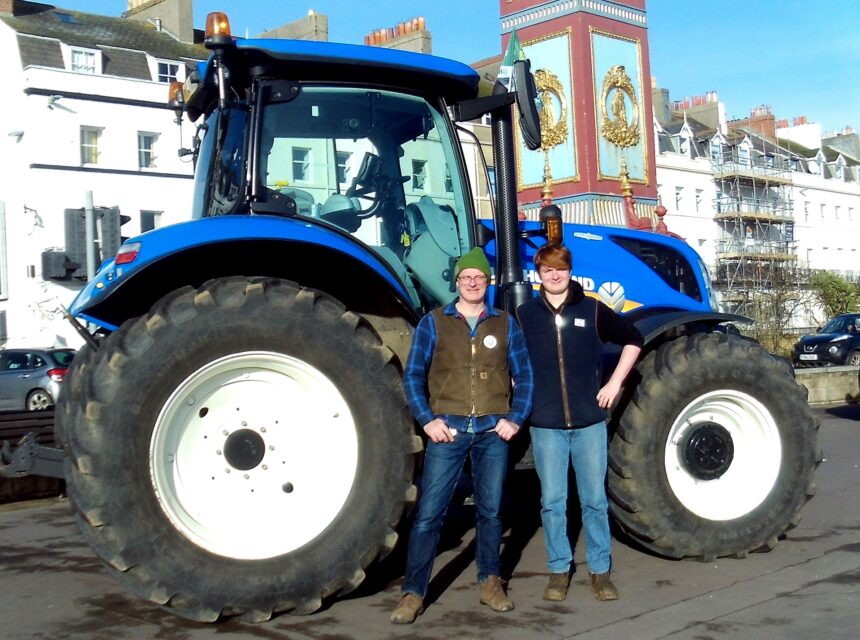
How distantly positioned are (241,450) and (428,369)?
0.98m

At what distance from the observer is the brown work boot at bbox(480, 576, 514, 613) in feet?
18.0

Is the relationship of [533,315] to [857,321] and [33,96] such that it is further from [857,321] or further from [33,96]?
[33,96]

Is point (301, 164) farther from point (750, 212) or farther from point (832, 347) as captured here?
point (750, 212)

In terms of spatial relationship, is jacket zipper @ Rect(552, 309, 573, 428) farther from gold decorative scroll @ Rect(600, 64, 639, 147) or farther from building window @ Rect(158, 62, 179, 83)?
building window @ Rect(158, 62, 179, 83)

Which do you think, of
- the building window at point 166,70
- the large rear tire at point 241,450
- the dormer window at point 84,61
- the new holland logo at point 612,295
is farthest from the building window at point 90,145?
the large rear tire at point 241,450

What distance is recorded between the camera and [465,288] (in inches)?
219

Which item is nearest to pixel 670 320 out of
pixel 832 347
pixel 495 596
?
pixel 495 596

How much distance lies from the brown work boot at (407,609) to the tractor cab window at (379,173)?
1649mm

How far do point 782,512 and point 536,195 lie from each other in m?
25.1

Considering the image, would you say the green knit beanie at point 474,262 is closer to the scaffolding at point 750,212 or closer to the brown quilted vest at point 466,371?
the brown quilted vest at point 466,371

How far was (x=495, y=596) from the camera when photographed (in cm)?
551

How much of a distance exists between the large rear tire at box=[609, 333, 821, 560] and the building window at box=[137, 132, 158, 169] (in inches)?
1331

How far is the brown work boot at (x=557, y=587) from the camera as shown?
5.64m

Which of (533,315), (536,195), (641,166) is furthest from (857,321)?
(533,315)
